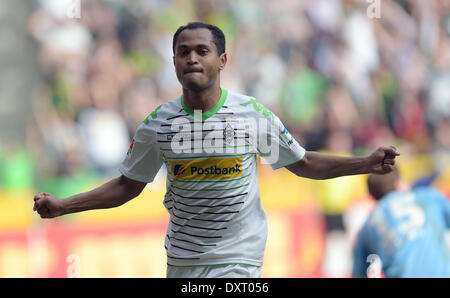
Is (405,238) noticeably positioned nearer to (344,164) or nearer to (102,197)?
(344,164)

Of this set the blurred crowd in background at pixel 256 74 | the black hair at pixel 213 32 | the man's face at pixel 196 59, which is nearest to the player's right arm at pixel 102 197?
the man's face at pixel 196 59

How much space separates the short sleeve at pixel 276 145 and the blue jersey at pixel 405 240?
172 cm

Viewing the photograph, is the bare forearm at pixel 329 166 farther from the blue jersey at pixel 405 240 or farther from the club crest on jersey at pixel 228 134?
the blue jersey at pixel 405 240

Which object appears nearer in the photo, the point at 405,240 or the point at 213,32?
the point at 213,32

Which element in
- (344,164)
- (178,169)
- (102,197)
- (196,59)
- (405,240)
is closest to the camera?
(196,59)

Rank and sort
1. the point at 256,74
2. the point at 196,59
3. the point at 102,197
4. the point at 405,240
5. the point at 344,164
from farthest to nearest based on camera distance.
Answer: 1. the point at 256,74
2. the point at 405,240
3. the point at 102,197
4. the point at 344,164
5. the point at 196,59

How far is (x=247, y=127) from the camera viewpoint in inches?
164

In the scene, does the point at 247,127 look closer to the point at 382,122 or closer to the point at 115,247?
the point at 115,247

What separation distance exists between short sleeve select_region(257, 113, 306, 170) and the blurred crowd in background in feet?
14.7

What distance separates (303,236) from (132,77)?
298 centimetres

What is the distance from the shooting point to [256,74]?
32.6 feet

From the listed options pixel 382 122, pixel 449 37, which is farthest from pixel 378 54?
pixel 449 37

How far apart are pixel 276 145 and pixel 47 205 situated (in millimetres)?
1374

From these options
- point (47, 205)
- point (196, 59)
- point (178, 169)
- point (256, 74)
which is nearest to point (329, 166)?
point (178, 169)
